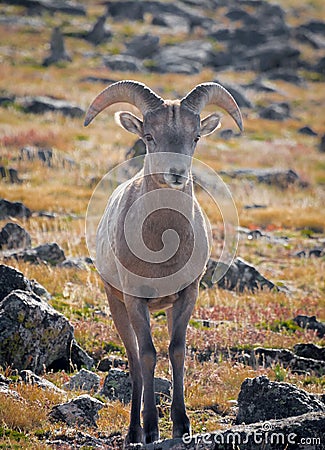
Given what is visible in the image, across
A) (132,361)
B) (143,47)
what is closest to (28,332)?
(132,361)

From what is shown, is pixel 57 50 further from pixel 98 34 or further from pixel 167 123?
pixel 167 123

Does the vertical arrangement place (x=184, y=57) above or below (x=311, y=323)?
above

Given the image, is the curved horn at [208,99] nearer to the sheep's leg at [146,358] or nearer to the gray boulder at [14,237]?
the sheep's leg at [146,358]

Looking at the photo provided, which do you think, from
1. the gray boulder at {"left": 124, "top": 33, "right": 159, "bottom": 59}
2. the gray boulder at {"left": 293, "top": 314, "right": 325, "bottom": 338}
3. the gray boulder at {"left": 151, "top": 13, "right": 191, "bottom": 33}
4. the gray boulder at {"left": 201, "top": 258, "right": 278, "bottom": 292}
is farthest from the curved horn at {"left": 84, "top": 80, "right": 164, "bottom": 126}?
the gray boulder at {"left": 151, "top": 13, "right": 191, "bottom": 33}

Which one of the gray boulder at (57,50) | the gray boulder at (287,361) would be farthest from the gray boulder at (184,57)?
the gray boulder at (287,361)

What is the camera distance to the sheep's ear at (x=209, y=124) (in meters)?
8.25

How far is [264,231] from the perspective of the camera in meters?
16.8

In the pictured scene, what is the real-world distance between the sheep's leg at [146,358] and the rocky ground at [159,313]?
12.6 inches

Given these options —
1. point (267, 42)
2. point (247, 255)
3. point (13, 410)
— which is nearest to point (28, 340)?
point (13, 410)

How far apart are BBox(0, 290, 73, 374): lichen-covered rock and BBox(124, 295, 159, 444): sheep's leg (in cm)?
137

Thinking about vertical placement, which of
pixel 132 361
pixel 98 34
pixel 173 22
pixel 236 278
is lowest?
pixel 236 278

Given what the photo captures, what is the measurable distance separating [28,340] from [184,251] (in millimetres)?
2089

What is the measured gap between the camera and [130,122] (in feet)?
26.0

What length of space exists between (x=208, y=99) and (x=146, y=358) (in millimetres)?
2950
